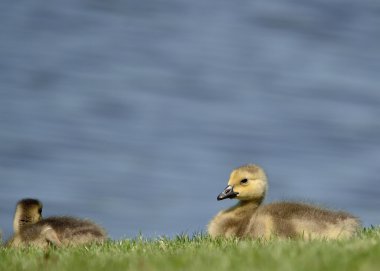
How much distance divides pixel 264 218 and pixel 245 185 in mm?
709

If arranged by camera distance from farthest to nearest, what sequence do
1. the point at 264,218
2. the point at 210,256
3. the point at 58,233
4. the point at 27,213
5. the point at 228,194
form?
1. the point at 27,213
2. the point at 228,194
3. the point at 58,233
4. the point at 264,218
5. the point at 210,256

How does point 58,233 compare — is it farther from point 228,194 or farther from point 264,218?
point 264,218

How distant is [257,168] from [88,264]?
8.97 feet

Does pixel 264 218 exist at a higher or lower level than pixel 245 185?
lower

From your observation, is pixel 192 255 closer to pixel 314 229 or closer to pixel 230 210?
pixel 314 229

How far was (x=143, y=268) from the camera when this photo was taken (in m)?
5.79

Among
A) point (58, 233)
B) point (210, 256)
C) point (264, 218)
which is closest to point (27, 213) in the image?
point (58, 233)

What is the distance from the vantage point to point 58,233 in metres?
8.38

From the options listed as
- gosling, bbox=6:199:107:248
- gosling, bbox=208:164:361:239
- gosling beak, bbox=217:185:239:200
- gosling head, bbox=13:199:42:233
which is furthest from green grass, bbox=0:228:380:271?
gosling head, bbox=13:199:42:233

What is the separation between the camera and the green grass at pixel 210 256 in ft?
18.4

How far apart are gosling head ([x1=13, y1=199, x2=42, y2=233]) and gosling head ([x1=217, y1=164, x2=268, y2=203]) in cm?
180

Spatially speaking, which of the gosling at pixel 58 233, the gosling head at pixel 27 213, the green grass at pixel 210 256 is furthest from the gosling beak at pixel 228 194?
the gosling head at pixel 27 213

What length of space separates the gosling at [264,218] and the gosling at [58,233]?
100cm

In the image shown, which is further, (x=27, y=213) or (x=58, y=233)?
(x=27, y=213)
